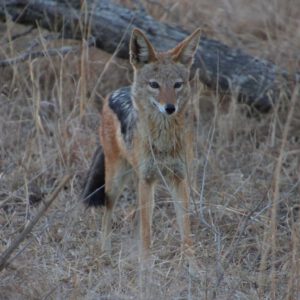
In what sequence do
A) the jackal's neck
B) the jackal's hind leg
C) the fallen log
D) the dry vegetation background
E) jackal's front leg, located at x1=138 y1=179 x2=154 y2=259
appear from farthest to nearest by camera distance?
1. the fallen log
2. the jackal's hind leg
3. the jackal's neck
4. jackal's front leg, located at x1=138 y1=179 x2=154 y2=259
5. the dry vegetation background

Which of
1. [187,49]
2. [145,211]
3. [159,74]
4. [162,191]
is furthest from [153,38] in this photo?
[145,211]

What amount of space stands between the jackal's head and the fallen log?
1.43 m

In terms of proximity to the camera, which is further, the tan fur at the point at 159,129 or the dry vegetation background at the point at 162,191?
the tan fur at the point at 159,129

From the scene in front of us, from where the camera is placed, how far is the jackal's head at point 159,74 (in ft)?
17.7

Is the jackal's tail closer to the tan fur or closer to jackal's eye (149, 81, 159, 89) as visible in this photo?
the tan fur

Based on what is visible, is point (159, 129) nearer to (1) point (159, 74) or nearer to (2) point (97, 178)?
(1) point (159, 74)

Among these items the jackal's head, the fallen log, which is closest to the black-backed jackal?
the jackal's head

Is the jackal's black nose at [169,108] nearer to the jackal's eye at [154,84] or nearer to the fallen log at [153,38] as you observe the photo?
the jackal's eye at [154,84]

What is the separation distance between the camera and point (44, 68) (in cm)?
784

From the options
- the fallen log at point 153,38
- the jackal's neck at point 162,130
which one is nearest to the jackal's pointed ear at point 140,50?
the jackal's neck at point 162,130

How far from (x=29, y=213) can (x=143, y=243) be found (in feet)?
2.95

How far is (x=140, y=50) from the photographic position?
554cm

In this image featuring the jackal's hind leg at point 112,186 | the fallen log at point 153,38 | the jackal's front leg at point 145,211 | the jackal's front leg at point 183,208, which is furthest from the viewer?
the fallen log at point 153,38

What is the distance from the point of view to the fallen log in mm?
7035
